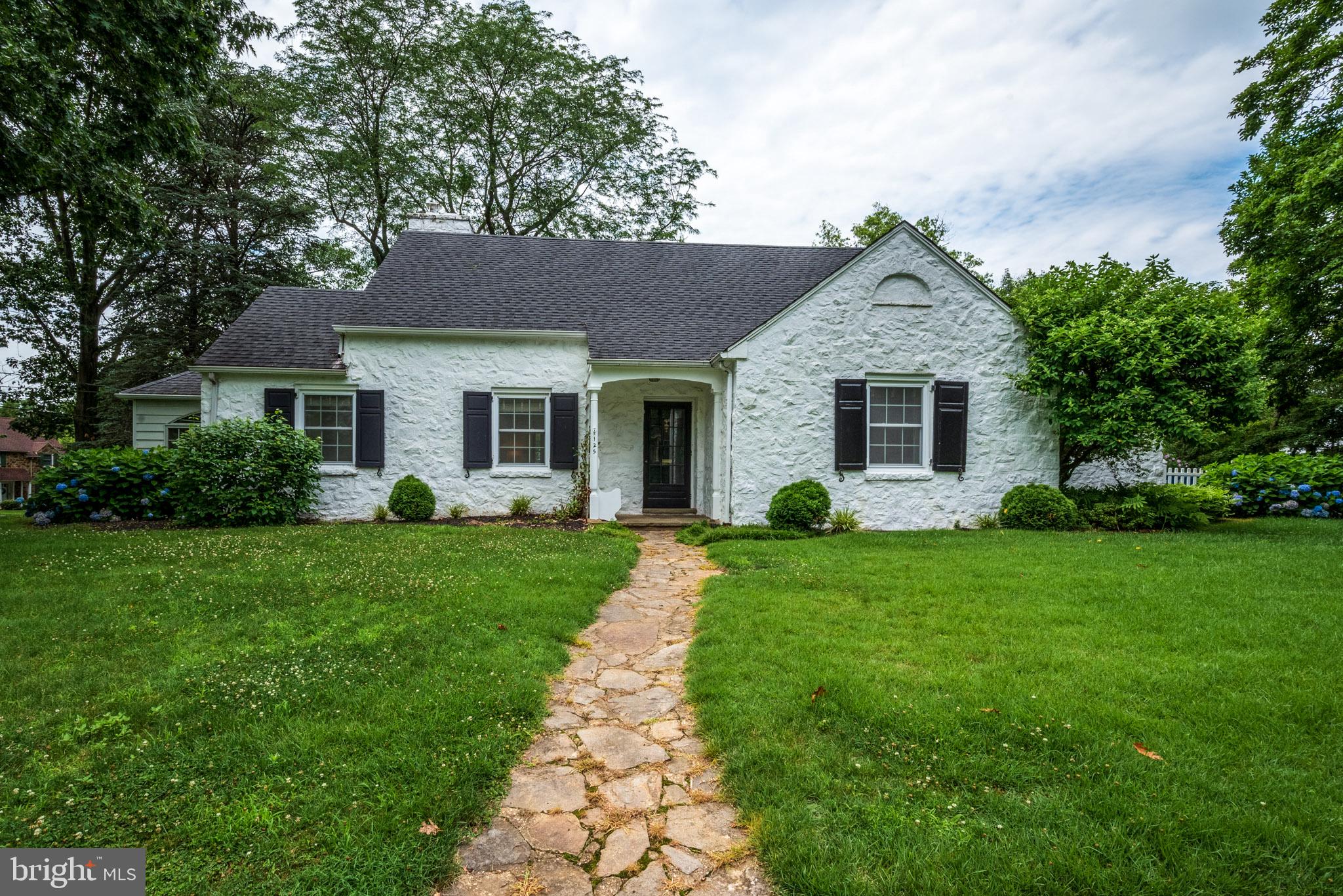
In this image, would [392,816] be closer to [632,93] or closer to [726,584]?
[726,584]

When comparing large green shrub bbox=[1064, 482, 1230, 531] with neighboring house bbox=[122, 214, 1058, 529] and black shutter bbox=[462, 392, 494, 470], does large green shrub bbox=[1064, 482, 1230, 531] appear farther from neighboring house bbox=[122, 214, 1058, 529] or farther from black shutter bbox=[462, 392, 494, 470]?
black shutter bbox=[462, 392, 494, 470]

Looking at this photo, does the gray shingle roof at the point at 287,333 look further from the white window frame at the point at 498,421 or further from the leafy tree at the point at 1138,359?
the leafy tree at the point at 1138,359

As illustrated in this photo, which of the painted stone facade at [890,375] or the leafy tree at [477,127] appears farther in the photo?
the leafy tree at [477,127]

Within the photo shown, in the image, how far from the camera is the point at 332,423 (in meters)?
11.0

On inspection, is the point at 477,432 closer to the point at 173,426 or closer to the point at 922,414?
the point at 922,414

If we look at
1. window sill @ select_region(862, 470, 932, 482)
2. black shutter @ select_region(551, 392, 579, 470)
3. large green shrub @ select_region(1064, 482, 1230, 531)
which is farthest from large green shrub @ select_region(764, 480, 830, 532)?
large green shrub @ select_region(1064, 482, 1230, 531)

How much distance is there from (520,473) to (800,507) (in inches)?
216

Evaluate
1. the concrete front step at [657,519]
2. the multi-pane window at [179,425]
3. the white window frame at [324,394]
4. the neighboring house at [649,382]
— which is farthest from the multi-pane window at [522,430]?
the multi-pane window at [179,425]

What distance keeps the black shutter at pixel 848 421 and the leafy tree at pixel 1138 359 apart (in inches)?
111

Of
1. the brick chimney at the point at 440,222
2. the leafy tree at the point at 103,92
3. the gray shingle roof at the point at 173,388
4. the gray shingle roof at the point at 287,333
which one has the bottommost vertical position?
the gray shingle roof at the point at 173,388

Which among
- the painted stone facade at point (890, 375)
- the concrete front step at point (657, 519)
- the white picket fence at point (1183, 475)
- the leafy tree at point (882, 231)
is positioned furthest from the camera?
the leafy tree at point (882, 231)

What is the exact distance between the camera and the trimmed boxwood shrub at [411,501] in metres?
10.3

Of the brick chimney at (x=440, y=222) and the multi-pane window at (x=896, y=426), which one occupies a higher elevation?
the brick chimney at (x=440, y=222)

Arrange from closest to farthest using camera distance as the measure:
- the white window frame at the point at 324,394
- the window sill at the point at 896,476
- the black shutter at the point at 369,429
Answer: the window sill at the point at 896,476, the black shutter at the point at 369,429, the white window frame at the point at 324,394
